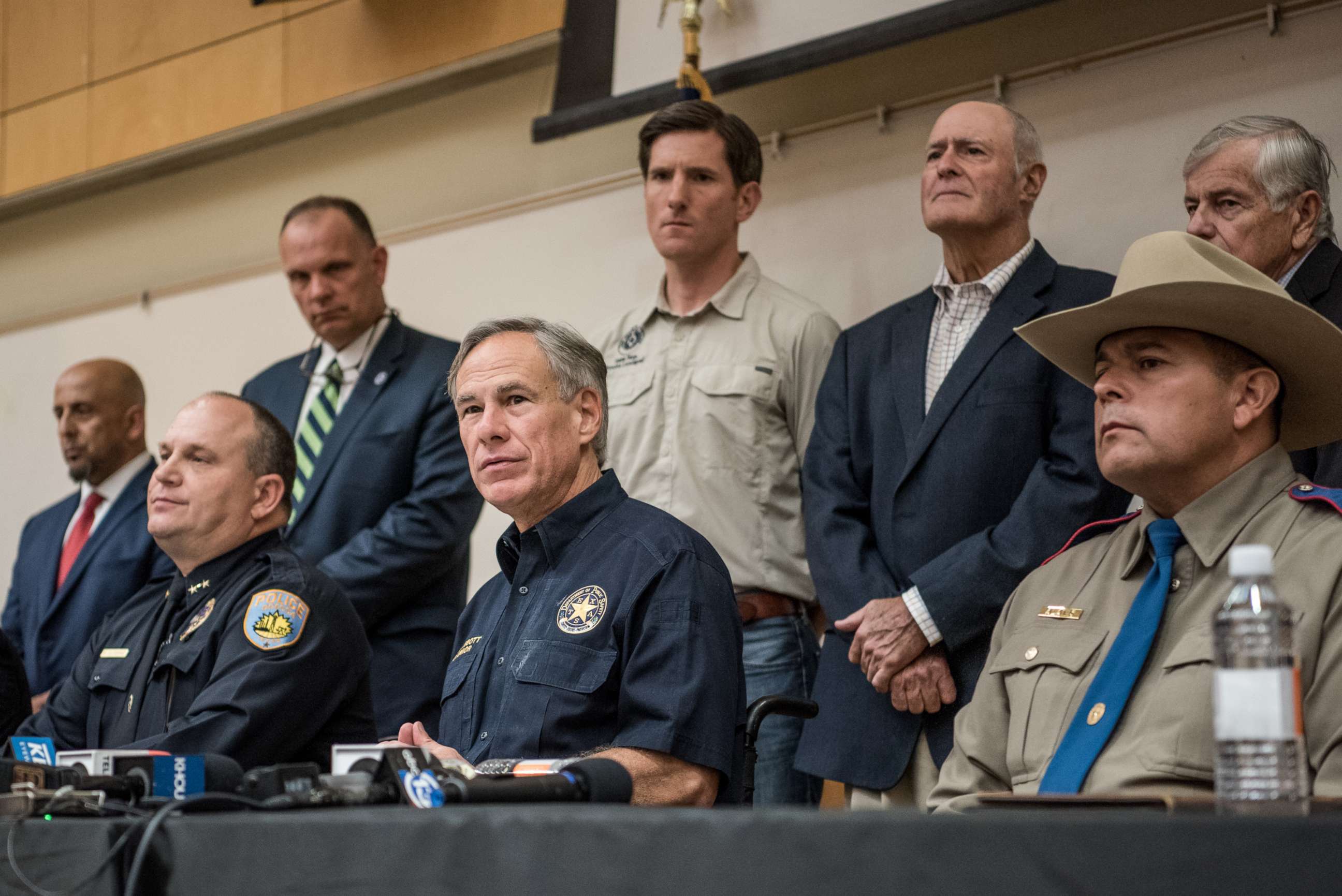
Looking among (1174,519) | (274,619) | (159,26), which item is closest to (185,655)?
(274,619)

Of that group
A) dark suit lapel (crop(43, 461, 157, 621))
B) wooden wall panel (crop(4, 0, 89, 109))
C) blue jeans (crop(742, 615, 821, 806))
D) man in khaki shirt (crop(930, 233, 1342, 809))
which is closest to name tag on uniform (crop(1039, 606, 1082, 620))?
man in khaki shirt (crop(930, 233, 1342, 809))

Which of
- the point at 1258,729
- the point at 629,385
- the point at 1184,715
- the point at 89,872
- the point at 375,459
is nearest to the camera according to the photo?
the point at 1258,729

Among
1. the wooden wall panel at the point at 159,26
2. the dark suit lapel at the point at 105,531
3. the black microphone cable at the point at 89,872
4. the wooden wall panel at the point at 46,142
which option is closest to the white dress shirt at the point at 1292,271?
the black microphone cable at the point at 89,872

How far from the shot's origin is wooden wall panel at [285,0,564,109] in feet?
15.8

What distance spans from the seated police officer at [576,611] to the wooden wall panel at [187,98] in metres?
3.42

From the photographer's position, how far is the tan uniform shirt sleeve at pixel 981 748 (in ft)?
6.79

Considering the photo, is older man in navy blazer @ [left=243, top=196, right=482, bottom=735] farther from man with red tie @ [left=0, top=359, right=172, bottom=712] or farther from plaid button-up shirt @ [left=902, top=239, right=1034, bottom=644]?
plaid button-up shirt @ [left=902, top=239, right=1034, bottom=644]

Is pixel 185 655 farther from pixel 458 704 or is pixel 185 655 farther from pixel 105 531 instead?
pixel 105 531

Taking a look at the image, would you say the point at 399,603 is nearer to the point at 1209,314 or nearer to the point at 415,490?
the point at 415,490

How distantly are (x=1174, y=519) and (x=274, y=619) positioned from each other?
1.51 m

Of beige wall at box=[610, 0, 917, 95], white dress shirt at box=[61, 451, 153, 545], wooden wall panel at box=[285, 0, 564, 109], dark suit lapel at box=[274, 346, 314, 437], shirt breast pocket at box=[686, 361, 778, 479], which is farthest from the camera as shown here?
wooden wall panel at box=[285, 0, 564, 109]

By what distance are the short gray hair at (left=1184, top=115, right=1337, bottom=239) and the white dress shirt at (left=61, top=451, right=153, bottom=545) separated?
121 inches

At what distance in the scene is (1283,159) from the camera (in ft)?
8.99

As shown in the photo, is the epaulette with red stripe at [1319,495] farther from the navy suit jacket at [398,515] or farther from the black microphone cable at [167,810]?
the navy suit jacket at [398,515]
